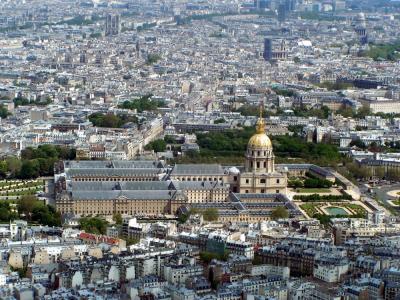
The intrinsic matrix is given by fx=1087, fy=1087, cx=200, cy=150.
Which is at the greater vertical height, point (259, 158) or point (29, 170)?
point (259, 158)

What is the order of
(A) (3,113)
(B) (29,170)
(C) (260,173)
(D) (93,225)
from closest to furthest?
(D) (93,225) → (C) (260,173) → (B) (29,170) → (A) (3,113)

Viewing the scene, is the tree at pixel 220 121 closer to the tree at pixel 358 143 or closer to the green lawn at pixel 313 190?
the tree at pixel 358 143

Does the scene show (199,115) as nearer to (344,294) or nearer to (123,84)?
(123,84)

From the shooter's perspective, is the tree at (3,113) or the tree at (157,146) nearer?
the tree at (157,146)

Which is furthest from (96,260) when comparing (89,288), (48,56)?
(48,56)

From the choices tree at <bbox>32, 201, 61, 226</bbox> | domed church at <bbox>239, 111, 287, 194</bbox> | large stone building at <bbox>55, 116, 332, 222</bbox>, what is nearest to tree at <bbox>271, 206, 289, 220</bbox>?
large stone building at <bbox>55, 116, 332, 222</bbox>

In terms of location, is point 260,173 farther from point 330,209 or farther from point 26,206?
point 26,206

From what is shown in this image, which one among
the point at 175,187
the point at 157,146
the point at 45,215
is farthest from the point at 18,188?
the point at 157,146

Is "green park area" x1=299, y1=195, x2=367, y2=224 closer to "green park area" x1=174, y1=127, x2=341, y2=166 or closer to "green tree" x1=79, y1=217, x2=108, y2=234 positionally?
"green park area" x1=174, y1=127, x2=341, y2=166

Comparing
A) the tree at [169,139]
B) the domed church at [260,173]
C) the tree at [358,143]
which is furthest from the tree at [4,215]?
the tree at [358,143]
